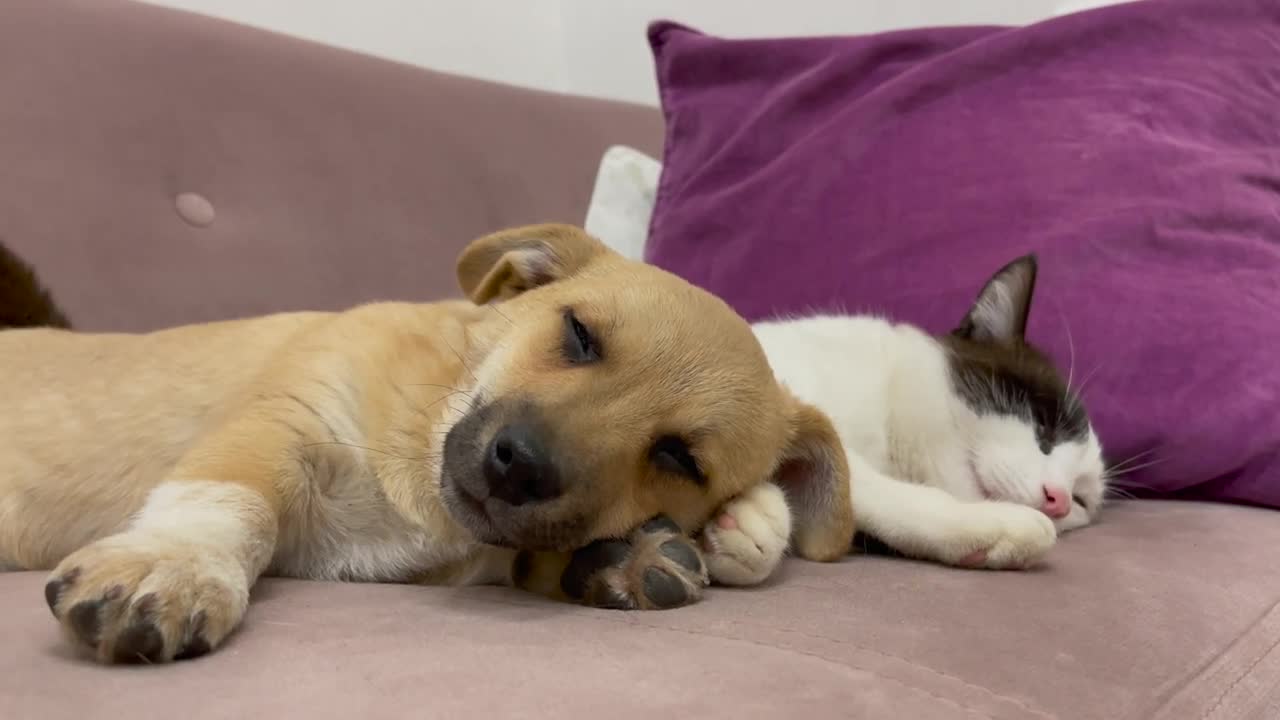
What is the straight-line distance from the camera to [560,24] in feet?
12.4

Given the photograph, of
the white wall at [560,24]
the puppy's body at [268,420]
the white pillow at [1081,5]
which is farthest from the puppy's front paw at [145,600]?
the white wall at [560,24]

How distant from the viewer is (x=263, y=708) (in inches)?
27.5

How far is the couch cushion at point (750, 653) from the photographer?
0.73 meters

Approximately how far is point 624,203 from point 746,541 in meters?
1.47

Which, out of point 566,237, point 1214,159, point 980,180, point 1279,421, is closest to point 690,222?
point 980,180

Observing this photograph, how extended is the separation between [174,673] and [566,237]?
839 mm

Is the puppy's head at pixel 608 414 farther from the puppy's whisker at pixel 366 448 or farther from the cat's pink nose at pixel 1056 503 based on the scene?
the cat's pink nose at pixel 1056 503

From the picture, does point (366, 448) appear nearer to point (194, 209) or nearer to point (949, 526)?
point (949, 526)

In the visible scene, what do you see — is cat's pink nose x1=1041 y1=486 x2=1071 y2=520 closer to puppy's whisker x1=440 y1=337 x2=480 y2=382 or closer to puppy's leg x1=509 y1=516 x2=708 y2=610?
puppy's leg x1=509 y1=516 x2=708 y2=610

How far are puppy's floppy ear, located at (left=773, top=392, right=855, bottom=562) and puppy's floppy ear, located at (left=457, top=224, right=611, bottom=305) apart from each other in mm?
392

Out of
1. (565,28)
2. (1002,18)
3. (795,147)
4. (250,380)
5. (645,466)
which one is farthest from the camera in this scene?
(565,28)

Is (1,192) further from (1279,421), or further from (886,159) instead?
(1279,421)

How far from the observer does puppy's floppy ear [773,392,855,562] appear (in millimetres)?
1334

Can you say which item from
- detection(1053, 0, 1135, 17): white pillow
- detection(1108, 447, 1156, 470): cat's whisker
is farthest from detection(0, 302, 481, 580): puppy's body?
detection(1053, 0, 1135, 17): white pillow
